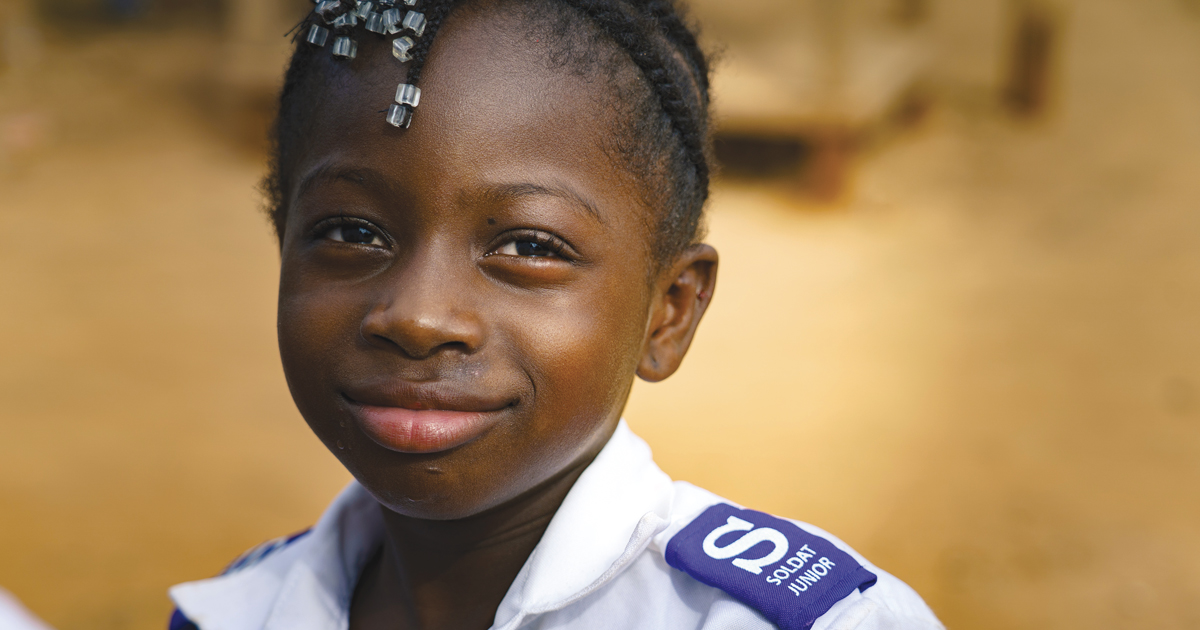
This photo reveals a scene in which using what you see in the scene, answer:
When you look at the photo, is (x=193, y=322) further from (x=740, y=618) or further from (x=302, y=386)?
(x=740, y=618)

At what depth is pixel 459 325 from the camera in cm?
104

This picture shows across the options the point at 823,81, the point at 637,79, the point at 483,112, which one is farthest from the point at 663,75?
the point at 823,81

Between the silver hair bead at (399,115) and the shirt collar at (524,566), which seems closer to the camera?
the silver hair bead at (399,115)

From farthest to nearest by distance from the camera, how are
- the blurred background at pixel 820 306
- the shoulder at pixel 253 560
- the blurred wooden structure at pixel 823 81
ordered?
the blurred wooden structure at pixel 823 81, the blurred background at pixel 820 306, the shoulder at pixel 253 560

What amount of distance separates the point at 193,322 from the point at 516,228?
4.57 meters

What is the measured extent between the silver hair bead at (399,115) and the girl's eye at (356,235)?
0.14m

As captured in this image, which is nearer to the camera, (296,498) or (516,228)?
(516,228)

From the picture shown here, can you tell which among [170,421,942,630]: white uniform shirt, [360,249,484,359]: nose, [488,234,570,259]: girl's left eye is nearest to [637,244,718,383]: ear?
[170,421,942,630]: white uniform shirt

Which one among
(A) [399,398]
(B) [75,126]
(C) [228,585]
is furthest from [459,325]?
(B) [75,126]

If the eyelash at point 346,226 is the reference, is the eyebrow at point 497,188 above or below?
above

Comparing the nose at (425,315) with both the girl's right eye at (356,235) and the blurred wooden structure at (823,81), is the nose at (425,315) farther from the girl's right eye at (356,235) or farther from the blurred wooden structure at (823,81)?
the blurred wooden structure at (823,81)

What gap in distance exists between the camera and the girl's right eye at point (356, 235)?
44.8 inches

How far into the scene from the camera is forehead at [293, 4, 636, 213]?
108 centimetres

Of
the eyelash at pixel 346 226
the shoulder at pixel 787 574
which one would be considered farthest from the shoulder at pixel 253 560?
the shoulder at pixel 787 574
